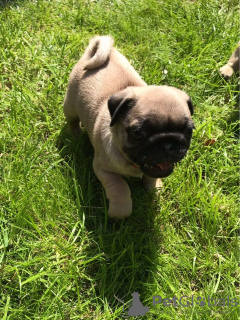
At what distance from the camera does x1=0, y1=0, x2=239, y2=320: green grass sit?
3.31 m

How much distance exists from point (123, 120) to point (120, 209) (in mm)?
888

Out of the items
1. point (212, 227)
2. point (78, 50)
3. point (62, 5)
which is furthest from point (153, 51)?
point (212, 227)

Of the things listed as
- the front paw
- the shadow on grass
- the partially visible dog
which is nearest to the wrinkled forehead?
the front paw

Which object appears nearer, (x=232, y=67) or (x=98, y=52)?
(x=98, y=52)

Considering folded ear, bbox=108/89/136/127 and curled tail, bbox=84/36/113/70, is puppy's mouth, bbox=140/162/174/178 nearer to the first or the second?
folded ear, bbox=108/89/136/127

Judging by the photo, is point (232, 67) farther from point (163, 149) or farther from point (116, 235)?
point (116, 235)

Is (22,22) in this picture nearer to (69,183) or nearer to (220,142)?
(69,183)

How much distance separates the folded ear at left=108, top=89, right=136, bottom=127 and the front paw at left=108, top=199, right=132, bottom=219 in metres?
0.81

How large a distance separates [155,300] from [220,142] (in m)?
2.21

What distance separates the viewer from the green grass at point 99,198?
3.31m

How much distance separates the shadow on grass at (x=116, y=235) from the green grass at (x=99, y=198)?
0.5 inches

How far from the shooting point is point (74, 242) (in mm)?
3594

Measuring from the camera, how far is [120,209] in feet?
11.5

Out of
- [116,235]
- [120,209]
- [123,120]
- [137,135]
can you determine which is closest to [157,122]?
[137,135]
